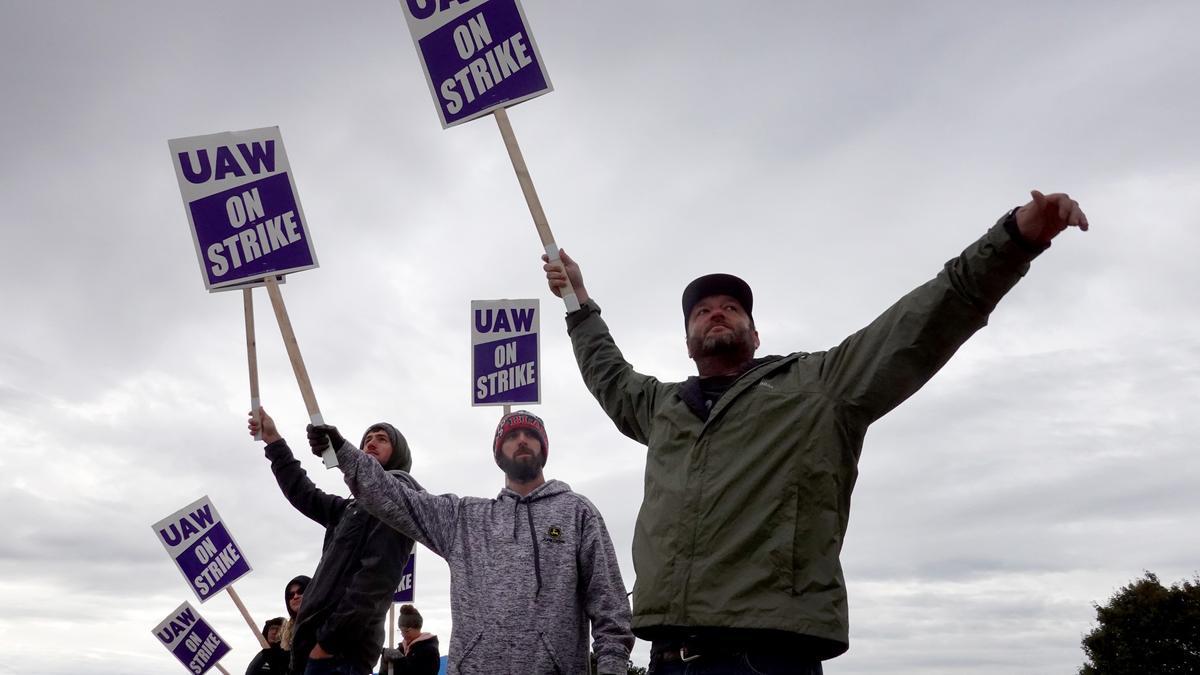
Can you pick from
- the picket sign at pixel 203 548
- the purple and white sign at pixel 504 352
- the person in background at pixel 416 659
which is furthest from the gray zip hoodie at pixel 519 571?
the picket sign at pixel 203 548

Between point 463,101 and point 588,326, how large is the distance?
1374mm

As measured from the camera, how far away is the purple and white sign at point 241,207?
5.30 metres

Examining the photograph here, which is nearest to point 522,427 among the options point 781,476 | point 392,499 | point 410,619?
point 392,499

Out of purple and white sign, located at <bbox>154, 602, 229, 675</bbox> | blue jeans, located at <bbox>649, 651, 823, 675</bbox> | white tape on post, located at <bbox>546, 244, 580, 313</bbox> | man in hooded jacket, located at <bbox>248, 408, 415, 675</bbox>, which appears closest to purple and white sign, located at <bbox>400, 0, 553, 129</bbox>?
A: white tape on post, located at <bbox>546, 244, 580, 313</bbox>

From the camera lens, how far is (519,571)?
4.43 metres

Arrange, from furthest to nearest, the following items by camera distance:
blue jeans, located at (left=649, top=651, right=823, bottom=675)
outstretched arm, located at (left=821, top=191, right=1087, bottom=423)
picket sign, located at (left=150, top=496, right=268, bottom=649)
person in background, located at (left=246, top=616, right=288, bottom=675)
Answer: picket sign, located at (left=150, top=496, right=268, bottom=649), person in background, located at (left=246, top=616, right=288, bottom=675), blue jeans, located at (left=649, top=651, right=823, bottom=675), outstretched arm, located at (left=821, top=191, right=1087, bottom=423)

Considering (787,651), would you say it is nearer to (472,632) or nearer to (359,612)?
(472,632)

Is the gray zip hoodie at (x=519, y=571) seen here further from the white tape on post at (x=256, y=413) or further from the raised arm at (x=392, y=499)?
the white tape on post at (x=256, y=413)

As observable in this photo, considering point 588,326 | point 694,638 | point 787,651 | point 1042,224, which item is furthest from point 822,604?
point 588,326

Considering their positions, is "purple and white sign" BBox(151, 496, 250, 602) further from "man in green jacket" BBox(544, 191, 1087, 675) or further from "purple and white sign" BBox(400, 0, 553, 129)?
"man in green jacket" BBox(544, 191, 1087, 675)

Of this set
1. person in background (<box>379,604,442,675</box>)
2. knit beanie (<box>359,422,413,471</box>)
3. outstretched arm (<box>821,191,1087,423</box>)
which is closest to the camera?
outstretched arm (<box>821,191,1087,423</box>)

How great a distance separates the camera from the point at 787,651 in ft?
9.76

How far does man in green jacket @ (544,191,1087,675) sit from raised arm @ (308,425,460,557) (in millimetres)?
1433

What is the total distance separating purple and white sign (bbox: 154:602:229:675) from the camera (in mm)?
12984
